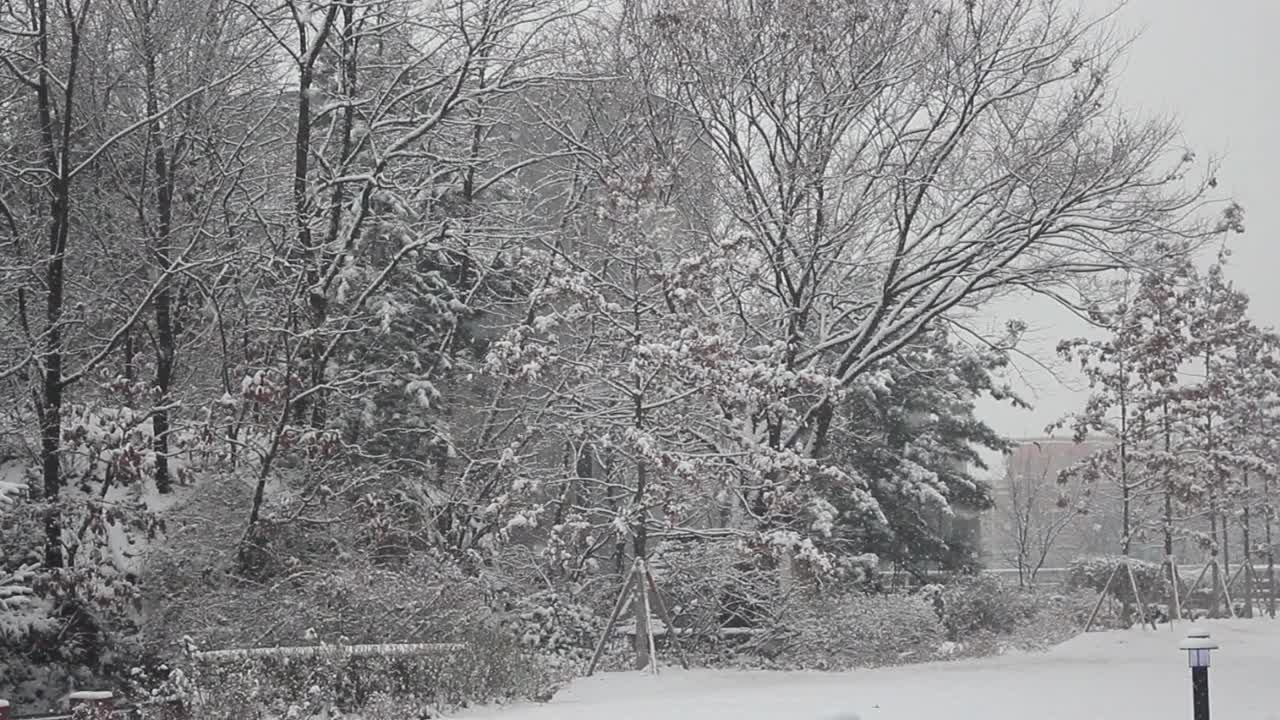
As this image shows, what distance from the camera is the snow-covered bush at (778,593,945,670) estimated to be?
1549 centimetres

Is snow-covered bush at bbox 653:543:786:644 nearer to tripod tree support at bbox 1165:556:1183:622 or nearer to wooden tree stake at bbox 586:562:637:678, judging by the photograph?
wooden tree stake at bbox 586:562:637:678

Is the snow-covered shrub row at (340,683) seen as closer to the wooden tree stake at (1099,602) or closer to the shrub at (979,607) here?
the shrub at (979,607)

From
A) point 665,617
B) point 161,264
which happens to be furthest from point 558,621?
point 161,264

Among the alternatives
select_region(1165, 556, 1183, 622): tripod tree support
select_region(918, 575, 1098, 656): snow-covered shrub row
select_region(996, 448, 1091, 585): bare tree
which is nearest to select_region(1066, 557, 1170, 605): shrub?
select_region(1165, 556, 1183, 622): tripod tree support

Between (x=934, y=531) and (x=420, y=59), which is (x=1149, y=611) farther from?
(x=420, y=59)

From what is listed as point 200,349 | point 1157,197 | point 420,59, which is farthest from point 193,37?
point 1157,197

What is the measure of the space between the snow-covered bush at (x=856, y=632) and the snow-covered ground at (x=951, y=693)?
571 millimetres

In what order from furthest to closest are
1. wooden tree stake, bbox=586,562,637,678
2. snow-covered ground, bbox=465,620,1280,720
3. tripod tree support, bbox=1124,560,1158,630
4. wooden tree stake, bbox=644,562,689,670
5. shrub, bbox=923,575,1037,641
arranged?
tripod tree support, bbox=1124,560,1158,630 → shrub, bbox=923,575,1037,641 → wooden tree stake, bbox=644,562,689,670 → wooden tree stake, bbox=586,562,637,678 → snow-covered ground, bbox=465,620,1280,720

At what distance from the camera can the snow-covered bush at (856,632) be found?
15492mm

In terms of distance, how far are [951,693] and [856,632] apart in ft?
13.6

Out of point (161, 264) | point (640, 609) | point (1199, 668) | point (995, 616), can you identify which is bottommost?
point (995, 616)

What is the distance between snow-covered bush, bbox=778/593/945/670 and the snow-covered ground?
22.5 inches

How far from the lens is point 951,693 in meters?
11.5

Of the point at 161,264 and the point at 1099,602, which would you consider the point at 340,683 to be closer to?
the point at 161,264
